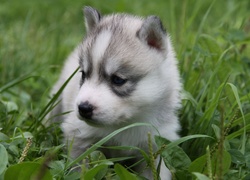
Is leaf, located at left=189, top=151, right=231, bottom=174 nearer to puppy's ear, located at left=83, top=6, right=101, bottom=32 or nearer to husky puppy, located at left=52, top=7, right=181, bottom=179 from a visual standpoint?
husky puppy, located at left=52, top=7, right=181, bottom=179

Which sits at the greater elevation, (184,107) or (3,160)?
(184,107)

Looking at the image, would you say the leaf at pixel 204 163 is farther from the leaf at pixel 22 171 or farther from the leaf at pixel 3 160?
the leaf at pixel 3 160

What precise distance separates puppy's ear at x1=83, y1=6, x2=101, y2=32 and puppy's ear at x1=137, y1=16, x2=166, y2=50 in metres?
0.45

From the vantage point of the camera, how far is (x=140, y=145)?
4293 mm

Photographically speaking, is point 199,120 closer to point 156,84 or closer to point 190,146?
point 190,146

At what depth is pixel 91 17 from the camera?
4.52m

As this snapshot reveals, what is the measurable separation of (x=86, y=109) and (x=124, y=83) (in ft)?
1.17

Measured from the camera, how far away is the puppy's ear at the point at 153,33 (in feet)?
13.5

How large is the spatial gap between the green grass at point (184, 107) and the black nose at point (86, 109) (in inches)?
9.7

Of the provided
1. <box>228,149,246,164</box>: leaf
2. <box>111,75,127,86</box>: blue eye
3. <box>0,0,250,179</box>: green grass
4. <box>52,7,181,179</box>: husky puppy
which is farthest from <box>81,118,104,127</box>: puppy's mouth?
<box>228,149,246,164</box>: leaf

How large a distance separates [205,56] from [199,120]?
2.56ft

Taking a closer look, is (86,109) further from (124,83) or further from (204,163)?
(204,163)

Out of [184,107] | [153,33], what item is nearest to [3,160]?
[153,33]

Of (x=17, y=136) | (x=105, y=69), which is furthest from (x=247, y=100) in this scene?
(x=17, y=136)
